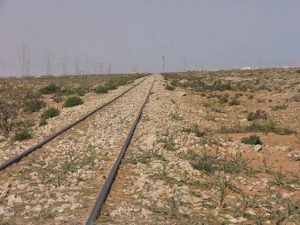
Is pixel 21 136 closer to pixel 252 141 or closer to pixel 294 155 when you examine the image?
pixel 252 141

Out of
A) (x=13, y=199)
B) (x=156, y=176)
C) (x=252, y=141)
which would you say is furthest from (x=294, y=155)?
(x=13, y=199)

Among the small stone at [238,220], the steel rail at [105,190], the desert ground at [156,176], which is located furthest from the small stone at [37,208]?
the small stone at [238,220]

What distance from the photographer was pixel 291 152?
12766 millimetres

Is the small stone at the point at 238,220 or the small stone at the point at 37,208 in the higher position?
the small stone at the point at 37,208

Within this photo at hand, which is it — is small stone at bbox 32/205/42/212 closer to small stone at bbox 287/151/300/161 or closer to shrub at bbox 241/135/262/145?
small stone at bbox 287/151/300/161

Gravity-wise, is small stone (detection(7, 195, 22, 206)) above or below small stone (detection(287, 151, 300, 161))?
below

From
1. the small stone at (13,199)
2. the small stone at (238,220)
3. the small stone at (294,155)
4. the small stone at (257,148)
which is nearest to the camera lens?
the small stone at (238,220)

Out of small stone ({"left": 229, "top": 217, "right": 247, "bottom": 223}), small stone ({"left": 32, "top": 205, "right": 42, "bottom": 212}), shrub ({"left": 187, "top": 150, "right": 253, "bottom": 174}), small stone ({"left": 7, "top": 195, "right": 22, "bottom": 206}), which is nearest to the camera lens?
small stone ({"left": 229, "top": 217, "right": 247, "bottom": 223})

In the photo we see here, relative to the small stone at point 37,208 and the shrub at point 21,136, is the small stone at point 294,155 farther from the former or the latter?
the shrub at point 21,136

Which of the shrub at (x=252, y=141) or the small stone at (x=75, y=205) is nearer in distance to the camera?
the small stone at (x=75, y=205)

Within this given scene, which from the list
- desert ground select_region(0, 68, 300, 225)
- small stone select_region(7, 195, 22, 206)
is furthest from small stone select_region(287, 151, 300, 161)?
small stone select_region(7, 195, 22, 206)

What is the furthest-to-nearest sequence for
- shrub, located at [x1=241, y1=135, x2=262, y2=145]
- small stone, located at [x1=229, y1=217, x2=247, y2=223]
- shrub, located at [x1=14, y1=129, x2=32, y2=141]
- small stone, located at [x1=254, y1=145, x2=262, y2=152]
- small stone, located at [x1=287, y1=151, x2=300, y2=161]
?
shrub, located at [x1=14, y1=129, x2=32, y2=141], shrub, located at [x1=241, y1=135, x2=262, y2=145], small stone, located at [x1=254, y1=145, x2=262, y2=152], small stone, located at [x1=287, y1=151, x2=300, y2=161], small stone, located at [x1=229, y1=217, x2=247, y2=223]

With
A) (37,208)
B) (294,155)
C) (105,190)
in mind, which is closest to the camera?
(37,208)

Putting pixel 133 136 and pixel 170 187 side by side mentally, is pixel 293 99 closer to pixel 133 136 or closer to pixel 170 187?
pixel 133 136
